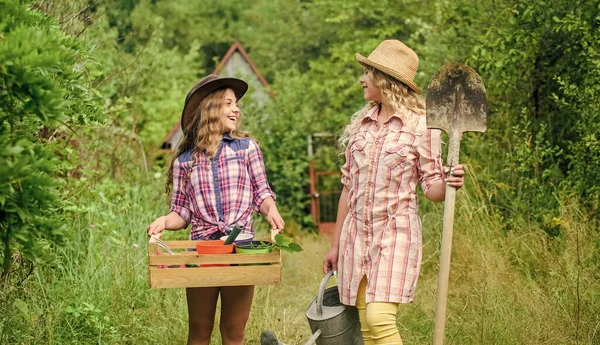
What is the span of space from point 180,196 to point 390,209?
1.13m

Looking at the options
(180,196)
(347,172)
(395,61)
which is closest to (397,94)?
(395,61)

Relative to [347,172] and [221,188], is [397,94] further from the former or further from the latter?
[221,188]

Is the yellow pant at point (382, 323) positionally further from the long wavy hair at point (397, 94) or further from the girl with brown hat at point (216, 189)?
the long wavy hair at point (397, 94)

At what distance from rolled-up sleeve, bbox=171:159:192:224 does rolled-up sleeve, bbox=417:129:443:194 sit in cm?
124

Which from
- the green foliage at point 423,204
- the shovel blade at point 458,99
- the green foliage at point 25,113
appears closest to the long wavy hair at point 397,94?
the shovel blade at point 458,99

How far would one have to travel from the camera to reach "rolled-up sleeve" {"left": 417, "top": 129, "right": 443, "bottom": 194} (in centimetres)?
407

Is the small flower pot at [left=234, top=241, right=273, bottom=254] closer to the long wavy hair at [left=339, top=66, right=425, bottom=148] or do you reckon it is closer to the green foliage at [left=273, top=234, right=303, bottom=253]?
the green foliage at [left=273, top=234, right=303, bottom=253]

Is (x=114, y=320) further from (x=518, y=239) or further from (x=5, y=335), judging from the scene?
(x=518, y=239)

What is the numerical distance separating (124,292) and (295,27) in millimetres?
23579

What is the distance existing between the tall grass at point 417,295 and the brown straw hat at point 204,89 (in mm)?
1146

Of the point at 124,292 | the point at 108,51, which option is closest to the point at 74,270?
the point at 124,292

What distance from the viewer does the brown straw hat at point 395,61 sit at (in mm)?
4227

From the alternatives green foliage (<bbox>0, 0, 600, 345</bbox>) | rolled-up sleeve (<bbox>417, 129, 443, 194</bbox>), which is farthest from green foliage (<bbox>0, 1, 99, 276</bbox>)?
rolled-up sleeve (<bbox>417, 129, 443, 194</bbox>)

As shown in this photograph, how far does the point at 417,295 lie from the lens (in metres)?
6.49
